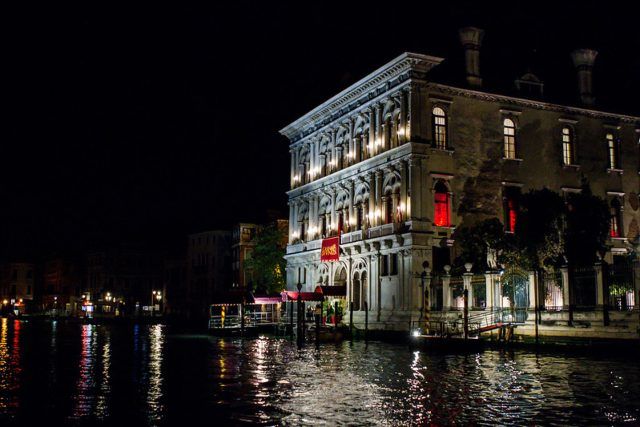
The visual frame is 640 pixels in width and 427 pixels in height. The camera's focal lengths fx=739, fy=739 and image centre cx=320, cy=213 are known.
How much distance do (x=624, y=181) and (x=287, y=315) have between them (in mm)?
23310

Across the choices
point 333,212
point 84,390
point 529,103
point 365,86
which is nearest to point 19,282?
point 333,212

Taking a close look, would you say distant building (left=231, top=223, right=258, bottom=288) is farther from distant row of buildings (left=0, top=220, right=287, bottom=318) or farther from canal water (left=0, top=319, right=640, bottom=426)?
canal water (left=0, top=319, right=640, bottom=426)

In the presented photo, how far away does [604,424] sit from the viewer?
38.9ft

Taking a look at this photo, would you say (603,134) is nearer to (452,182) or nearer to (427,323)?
(452,182)

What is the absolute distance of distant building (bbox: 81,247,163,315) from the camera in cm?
10588

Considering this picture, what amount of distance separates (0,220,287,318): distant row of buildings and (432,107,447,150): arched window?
25.5 meters

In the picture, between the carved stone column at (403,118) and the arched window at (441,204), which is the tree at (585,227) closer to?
the arched window at (441,204)

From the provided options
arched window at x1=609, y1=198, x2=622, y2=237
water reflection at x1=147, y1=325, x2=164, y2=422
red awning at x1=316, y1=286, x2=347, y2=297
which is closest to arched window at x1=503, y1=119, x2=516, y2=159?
arched window at x1=609, y1=198, x2=622, y2=237

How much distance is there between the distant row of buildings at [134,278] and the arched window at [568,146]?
26930mm

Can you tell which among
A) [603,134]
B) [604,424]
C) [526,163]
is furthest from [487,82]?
[604,424]

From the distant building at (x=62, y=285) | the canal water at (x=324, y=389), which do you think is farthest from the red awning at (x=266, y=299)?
the distant building at (x=62, y=285)

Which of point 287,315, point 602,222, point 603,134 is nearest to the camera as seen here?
point 602,222

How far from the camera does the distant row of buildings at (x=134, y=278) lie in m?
81.3

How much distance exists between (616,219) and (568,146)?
520 centimetres
